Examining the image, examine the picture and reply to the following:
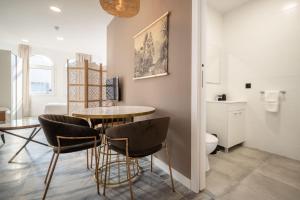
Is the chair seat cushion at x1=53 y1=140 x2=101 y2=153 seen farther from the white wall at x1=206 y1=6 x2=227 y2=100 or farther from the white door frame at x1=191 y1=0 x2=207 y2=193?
the white wall at x1=206 y1=6 x2=227 y2=100

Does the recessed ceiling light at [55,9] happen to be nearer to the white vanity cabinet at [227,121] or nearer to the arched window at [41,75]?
the white vanity cabinet at [227,121]

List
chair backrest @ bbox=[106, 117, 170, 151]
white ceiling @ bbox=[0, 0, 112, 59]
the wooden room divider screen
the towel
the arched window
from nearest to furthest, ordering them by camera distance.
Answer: chair backrest @ bbox=[106, 117, 170, 151] < the towel < white ceiling @ bbox=[0, 0, 112, 59] < the wooden room divider screen < the arched window

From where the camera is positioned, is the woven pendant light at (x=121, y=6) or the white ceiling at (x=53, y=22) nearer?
the woven pendant light at (x=121, y=6)

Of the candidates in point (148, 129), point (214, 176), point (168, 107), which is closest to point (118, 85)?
point (168, 107)

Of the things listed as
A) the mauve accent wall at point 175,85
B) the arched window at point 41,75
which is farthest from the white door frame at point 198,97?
the arched window at point 41,75

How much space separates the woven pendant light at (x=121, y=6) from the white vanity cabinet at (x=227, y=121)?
6.35 feet

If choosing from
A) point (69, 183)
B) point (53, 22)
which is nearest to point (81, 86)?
point (53, 22)

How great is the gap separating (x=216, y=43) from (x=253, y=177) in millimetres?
2469

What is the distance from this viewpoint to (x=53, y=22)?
3.98m

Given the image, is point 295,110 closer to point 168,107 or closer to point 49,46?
point 168,107

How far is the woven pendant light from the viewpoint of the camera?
1.57 meters

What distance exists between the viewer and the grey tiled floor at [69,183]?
1.50 m

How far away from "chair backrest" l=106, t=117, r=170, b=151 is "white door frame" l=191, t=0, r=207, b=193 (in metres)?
0.39

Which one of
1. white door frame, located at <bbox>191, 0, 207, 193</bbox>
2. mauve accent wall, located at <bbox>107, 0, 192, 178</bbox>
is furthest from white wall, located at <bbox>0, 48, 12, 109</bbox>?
white door frame, located at <bbox>191, 0, 207, 193</bbox>
